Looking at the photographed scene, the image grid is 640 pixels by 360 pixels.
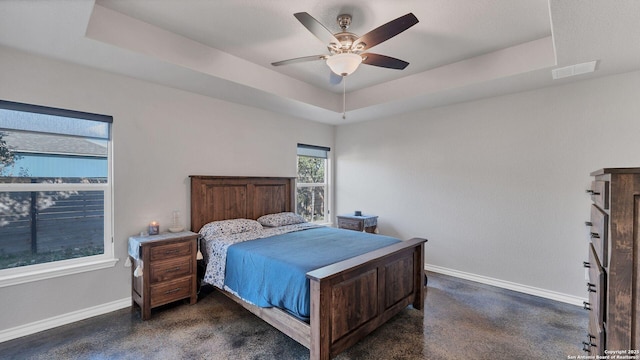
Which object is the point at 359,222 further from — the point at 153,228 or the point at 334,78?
the point at 153,228

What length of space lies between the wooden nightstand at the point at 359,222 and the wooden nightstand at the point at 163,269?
238cm

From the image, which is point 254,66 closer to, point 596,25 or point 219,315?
point 219,315

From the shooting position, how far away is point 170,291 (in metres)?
2.93

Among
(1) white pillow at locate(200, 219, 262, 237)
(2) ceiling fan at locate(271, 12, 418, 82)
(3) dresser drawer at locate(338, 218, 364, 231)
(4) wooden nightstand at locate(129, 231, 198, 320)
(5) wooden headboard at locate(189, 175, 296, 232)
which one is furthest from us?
(3) dresser drawer at locate(338, 218, 364, 231)

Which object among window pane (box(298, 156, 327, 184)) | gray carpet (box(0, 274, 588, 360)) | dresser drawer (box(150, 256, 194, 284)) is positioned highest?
window pane (box(298, 156, 327, 184))

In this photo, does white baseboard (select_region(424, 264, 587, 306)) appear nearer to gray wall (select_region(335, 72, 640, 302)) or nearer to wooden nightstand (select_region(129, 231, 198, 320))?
gray wall (select_region(335, 72, 640, 302))

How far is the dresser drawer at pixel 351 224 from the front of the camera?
4.49 meters

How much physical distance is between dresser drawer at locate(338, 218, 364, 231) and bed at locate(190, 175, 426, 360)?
5.04ft

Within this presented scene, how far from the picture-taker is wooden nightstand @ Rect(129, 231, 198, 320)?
2.76 metres

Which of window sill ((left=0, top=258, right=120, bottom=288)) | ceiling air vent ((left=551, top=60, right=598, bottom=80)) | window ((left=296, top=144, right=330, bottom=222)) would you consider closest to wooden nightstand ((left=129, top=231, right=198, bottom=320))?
window sill ((left=0, top=258, right=120, bottom=288))

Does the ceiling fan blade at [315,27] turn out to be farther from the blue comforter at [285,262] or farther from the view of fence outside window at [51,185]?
the view of fence outside window at [51,185]

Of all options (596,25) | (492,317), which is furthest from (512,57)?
(492,317)

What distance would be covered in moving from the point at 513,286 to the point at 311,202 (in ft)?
10.7

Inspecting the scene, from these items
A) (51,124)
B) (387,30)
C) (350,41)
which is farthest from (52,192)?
(387,30)
